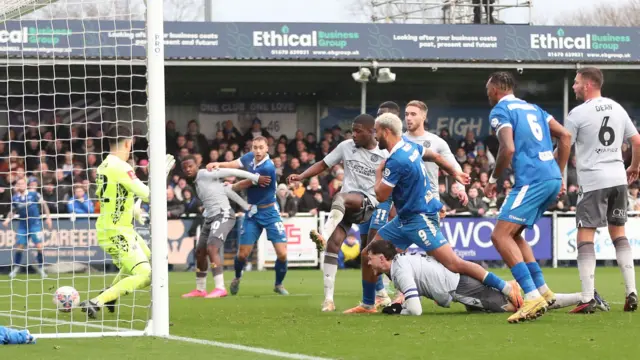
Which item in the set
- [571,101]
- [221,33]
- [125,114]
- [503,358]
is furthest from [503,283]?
[571,101]

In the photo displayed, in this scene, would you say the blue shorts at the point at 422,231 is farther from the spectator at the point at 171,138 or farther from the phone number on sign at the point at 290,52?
the spectator at the point at 171,138

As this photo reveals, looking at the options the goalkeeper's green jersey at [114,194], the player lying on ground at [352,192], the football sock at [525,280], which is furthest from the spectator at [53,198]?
the football sock at [525,280]

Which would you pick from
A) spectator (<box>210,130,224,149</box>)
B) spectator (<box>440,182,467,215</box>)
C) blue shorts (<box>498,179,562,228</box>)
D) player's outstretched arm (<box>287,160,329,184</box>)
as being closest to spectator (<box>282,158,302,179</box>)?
spectator (<box>210,130,224,149</box>)

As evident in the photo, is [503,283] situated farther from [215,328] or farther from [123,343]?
[123,343]

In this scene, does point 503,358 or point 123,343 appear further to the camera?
point 123,343

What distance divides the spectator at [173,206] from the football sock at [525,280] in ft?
42.6

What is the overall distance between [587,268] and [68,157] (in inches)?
607

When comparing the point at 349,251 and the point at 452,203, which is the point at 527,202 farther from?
the point at 452,203

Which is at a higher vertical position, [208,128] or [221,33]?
[221,33]

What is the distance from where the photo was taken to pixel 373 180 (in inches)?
471

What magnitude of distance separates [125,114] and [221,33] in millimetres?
4975

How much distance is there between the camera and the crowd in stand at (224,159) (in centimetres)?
2188

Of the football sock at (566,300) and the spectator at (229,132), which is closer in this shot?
the football sock at (566,300)

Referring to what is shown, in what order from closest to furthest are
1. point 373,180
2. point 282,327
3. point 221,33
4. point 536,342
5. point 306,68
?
1. point 536,342
2. point 282,327
3. point 373,180
4. point 221,33
5. point 306,68
